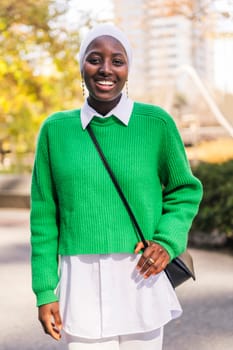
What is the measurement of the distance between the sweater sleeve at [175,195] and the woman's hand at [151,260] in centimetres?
3

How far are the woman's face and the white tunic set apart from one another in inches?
2.4

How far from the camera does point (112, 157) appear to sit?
2.33 metres

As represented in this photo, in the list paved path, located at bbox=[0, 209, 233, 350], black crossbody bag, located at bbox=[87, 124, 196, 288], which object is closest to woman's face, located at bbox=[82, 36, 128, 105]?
black crossbody bag, located at bbox=[87, 124, 196, 288]

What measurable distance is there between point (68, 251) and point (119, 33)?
0.75 m

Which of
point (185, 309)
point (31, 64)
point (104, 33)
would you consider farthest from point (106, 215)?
point (31, 64)

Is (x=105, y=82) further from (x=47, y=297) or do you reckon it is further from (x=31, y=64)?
(x=31, y=64)

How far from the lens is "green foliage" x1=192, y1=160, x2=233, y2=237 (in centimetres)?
845

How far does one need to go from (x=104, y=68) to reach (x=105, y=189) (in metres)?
0.40

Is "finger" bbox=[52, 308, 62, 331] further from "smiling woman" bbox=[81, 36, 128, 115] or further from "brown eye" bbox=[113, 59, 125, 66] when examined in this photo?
"brown eye" bbox=[113, 59, 125, 66]

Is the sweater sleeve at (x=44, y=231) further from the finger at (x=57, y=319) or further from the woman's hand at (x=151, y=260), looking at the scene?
the woman's hand at (x=151, y=260)

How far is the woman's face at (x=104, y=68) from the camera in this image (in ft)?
7.68

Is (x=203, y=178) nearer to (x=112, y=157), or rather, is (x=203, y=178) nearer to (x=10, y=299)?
(x=10, y=299)

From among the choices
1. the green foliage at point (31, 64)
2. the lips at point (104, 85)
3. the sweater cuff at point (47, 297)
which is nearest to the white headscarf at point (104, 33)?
the lips at point (104, 85)

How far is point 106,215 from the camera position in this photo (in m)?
2.33
